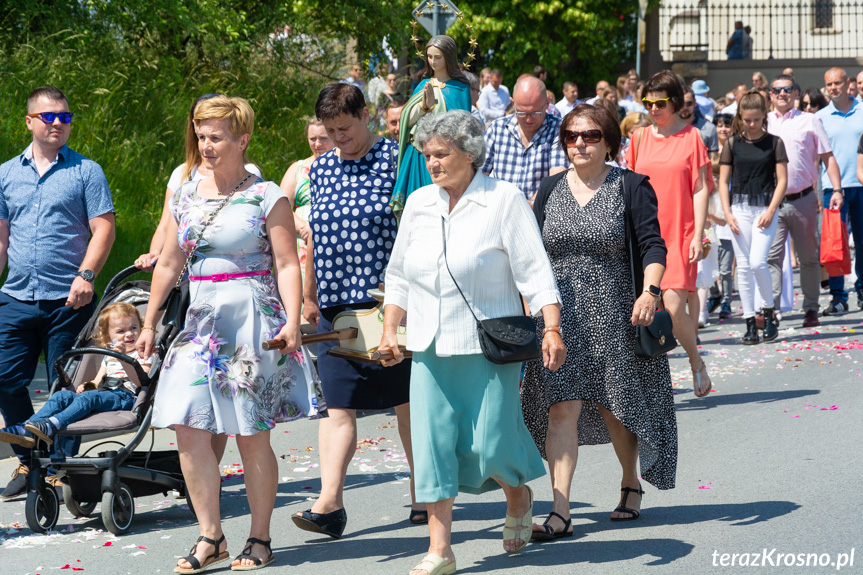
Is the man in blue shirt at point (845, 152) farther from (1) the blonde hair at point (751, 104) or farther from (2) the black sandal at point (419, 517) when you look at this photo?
(2) the black sandal at point (419, 517)

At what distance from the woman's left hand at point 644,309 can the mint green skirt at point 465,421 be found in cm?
81

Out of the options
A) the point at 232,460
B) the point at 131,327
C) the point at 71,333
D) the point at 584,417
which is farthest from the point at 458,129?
the point at 232,460

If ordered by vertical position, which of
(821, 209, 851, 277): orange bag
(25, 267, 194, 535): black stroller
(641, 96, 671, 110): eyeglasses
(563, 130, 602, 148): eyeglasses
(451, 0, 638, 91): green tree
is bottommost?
(25, 267, 194, 535): black stroller

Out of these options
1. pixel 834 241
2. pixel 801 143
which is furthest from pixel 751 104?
pixel 834 241

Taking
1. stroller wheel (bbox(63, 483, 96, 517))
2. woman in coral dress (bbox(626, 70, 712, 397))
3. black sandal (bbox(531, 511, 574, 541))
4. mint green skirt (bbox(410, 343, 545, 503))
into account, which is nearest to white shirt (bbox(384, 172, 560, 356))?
mint green skirt (bbox(410, 343, 545, 503))

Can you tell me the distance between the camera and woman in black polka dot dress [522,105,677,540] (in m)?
5.83

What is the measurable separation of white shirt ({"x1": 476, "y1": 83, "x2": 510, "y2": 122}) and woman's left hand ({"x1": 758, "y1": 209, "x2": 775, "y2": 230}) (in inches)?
388

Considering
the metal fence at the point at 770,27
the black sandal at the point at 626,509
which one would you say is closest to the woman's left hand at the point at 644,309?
the black sandal at the point at 626,509

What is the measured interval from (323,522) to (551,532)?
107cm

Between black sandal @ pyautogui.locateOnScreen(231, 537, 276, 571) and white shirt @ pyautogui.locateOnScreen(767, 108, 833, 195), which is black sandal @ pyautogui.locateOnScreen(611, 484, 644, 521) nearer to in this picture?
black sandal @ pyautogui.locateOnScreen(231, 537, 276, 571)

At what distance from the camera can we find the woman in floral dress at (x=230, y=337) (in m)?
5.29

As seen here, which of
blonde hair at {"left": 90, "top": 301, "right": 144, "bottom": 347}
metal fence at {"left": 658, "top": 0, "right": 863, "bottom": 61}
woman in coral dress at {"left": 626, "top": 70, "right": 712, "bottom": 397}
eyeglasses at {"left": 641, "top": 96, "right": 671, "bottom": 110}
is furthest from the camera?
metal fence at {"left": 658, "top": 0, "right": 863, "bottom": 61}

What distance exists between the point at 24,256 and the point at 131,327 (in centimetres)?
85

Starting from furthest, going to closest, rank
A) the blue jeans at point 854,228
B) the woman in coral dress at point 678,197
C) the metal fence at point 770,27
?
the metal fence at point 770,27 < the blue jeans at point 854,228 < the woman in coral dress at point 678,197
